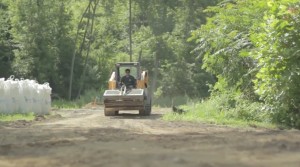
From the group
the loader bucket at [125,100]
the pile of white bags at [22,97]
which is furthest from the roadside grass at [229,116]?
the pile of white bags at [22,97]

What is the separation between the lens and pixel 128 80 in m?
23.0

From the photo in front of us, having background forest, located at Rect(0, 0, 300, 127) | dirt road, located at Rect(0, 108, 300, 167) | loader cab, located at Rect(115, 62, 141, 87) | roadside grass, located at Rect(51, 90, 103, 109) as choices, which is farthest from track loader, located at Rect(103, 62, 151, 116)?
roadside grass, located at Rect(51, 90, 103, 109)

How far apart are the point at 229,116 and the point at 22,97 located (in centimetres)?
848

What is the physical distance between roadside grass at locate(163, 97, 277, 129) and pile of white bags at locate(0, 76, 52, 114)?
19.5 ft

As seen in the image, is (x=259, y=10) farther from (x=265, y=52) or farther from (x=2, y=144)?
(x=2, y=144)

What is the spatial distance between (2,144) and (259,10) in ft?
32.2

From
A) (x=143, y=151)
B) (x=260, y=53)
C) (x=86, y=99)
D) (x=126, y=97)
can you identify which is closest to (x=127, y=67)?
(x=126, y=97)

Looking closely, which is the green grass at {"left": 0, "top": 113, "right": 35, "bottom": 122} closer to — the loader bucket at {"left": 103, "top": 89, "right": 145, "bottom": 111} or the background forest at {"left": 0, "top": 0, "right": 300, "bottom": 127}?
the loader bucket at {"left": 103, "top": 89, "right": 145, "bottom": 111}

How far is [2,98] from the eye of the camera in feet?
64.1

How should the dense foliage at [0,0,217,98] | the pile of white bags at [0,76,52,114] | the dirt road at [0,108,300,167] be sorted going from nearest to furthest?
the dirt road at [0,108,300,167], the pile of white bags at [0,76,52,114], the dense foliage at [0,0,217,98]

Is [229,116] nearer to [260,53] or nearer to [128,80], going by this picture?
[260,53]

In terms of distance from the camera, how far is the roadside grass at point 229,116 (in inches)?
617

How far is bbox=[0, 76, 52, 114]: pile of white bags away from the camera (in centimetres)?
1964

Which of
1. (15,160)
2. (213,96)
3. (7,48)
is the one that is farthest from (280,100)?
(7,48)
